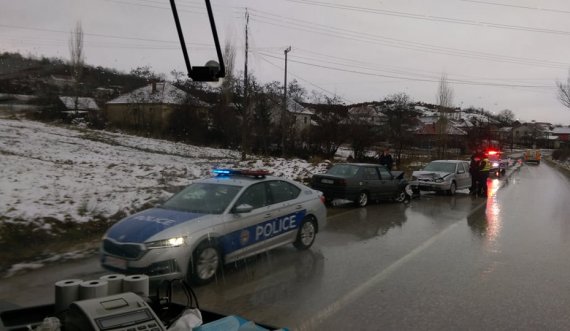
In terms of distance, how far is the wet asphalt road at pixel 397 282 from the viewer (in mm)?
5734

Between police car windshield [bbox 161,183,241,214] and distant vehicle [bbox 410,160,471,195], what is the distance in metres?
14.5

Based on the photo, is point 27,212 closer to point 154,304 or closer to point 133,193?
point 133,193

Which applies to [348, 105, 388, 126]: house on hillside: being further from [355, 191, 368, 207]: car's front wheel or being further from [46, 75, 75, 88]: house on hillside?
[46, 75, 75, 88]: house on hillside

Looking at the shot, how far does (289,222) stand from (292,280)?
5.75 feet

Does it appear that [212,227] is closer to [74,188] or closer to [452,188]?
[74,188]

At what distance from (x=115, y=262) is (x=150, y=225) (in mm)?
644

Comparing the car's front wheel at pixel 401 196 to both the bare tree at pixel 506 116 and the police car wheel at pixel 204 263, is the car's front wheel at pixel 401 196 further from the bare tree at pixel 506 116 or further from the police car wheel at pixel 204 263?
the bare tree at pixel 506 116

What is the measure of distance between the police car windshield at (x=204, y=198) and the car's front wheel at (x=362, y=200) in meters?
A: 8.68

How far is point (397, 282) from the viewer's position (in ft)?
23.6

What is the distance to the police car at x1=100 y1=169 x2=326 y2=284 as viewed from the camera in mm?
6465

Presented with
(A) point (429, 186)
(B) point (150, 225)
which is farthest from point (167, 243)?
(A) point (429, 186)

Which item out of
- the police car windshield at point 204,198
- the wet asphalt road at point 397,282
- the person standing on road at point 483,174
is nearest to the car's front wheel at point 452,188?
the person standing on road at point 483,174

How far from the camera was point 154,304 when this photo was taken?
3.29m

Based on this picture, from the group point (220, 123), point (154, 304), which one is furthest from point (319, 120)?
point (154, 304)
